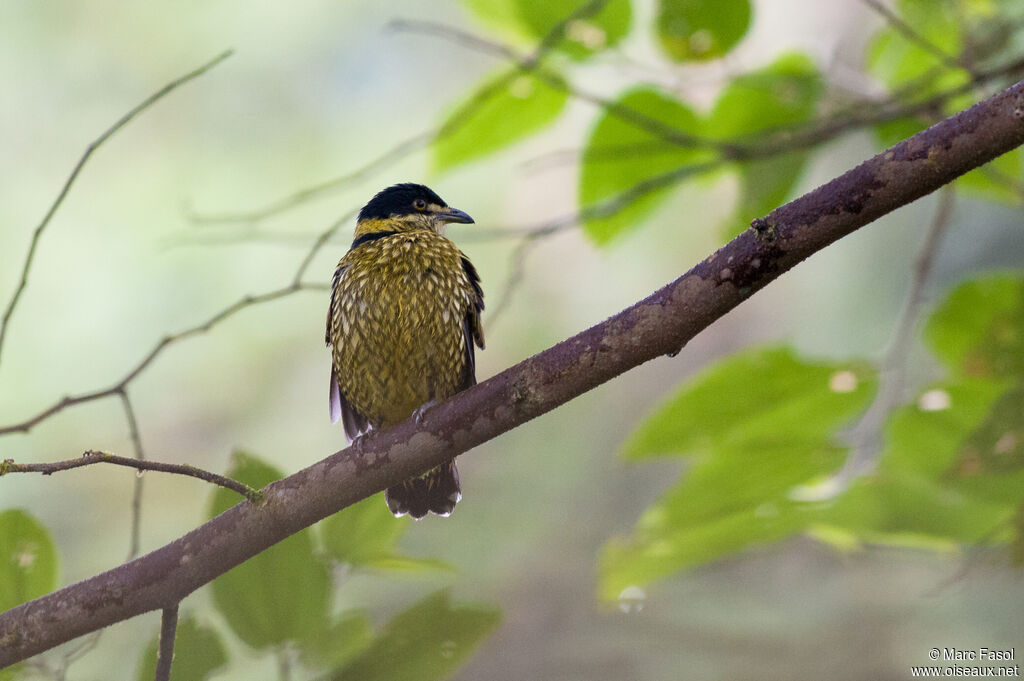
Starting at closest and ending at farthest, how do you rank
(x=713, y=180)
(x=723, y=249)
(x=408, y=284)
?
(x=723, y=249) → (x=713, y=180) → (x=408, y=284)

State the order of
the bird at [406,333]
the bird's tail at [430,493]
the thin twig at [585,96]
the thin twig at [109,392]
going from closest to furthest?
the thin twig at [109,392] → the thin twig at [585,96] → the bird at [406,333] → the bird's tail at [430,493]

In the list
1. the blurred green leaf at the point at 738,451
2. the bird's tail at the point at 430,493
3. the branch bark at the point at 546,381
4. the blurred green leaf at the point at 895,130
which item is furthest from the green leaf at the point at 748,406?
the bird's tail at the point at 430,493

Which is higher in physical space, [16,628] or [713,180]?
[713,180]

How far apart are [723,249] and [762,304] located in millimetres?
6319

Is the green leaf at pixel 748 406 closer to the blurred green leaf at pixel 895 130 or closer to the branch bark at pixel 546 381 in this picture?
the branch bark at pixel 546 381

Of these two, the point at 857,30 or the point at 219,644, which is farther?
the point at 857,30


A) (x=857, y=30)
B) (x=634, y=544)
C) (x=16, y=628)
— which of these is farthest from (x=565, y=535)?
(x=16, y=628)

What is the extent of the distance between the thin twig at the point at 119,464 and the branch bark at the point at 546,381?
115mm

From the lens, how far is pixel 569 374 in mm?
1930

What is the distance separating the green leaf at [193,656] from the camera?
1557 millimetres

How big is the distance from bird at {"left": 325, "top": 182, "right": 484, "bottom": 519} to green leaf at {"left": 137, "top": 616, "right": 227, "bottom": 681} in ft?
4.90

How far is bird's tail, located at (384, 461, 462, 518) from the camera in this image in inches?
130

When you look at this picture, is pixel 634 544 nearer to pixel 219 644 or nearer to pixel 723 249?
pixel 723 249

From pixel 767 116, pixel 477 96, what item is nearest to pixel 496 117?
pixel 477 96
